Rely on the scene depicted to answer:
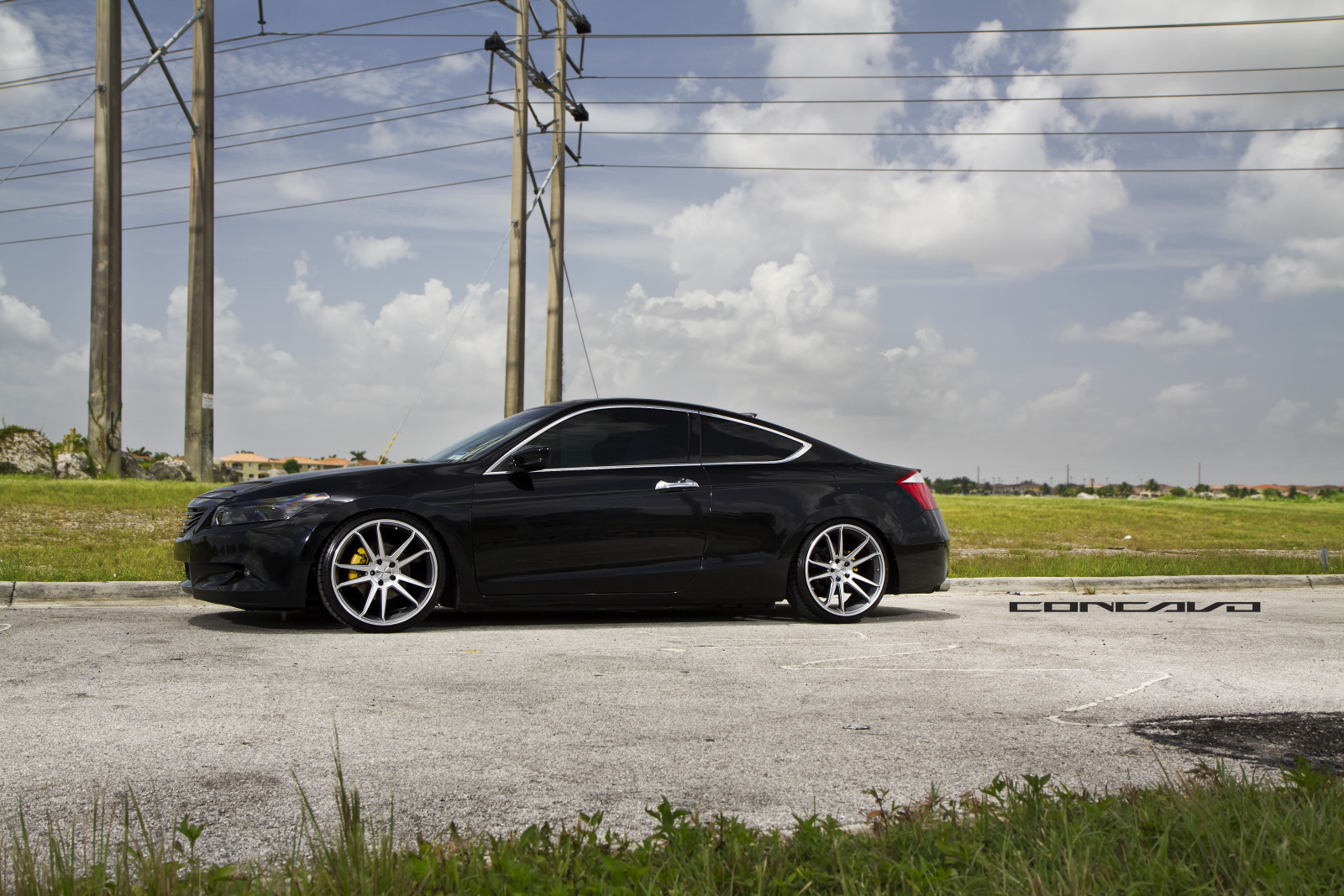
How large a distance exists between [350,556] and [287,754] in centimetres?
303

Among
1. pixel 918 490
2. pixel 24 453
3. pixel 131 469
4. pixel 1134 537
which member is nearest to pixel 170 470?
pixel 131 469

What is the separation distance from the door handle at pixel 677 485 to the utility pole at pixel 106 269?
45.1ft

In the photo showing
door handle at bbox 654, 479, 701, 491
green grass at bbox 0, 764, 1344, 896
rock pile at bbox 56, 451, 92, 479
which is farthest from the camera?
rock pile at bbox 56, 451, 92, 479

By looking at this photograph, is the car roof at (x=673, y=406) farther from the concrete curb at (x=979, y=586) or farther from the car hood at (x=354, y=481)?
the concrete curb at (x=979, y=586)

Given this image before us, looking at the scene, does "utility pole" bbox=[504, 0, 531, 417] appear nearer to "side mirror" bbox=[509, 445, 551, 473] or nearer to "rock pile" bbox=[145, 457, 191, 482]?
"rock pile" bbox=[145, 457, 191, 482]

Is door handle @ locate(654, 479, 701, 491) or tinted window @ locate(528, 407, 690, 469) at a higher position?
tinted window @ locate(528, 407, 690, 469)

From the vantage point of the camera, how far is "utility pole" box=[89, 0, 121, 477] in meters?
17.4

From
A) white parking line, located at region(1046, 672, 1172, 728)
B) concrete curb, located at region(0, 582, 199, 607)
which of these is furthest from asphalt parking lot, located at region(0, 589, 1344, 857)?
concrete curb, located at region(0, 582, 199, 607)

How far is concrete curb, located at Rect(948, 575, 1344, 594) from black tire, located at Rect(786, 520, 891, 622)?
9.79 ft

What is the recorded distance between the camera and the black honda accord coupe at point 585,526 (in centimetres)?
658

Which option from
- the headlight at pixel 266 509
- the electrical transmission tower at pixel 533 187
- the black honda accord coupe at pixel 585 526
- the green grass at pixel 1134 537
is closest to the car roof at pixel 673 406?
the black honda accord coupe at pixel 585 526

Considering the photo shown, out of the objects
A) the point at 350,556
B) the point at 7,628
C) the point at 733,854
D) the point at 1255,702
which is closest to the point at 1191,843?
the point at 733,854

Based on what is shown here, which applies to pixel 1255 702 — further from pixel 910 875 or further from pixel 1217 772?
pixel 910 875

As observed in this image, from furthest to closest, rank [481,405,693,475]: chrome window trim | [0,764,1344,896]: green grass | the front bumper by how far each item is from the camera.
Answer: [481,405,693,475]: chrome window trim
the front bumper
[0,764,1344,896]: green grass
